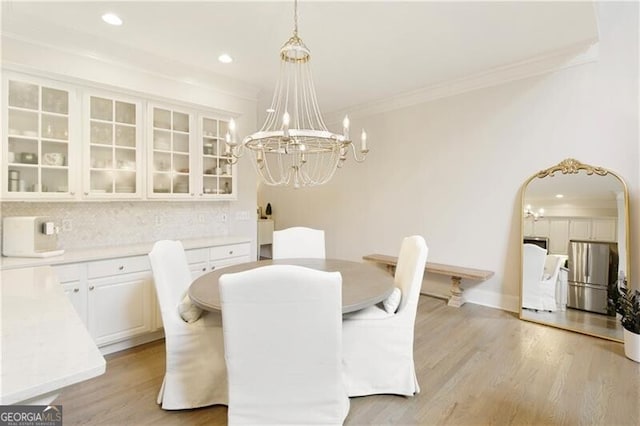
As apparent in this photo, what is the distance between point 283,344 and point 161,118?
9.23 ft

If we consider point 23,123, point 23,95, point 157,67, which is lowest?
point 23,123

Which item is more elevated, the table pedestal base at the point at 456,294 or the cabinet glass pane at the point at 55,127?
the cabinet glass pane at the point at 55,127

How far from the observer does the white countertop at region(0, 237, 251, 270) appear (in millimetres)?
2283

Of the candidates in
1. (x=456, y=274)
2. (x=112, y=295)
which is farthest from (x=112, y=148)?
(x=456, y=274)

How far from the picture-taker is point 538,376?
7.58 ft

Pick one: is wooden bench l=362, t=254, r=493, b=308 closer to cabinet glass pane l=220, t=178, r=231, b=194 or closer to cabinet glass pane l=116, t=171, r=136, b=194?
cabinet glass pane l=220, t=178, r=231, b=194

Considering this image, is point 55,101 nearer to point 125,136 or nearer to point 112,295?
point 125,136

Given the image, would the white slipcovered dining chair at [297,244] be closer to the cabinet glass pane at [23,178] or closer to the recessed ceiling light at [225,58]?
the recessed ceiling light at [225,58]

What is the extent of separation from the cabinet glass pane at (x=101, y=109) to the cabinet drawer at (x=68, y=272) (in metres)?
1.34

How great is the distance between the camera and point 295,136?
199 centimetres

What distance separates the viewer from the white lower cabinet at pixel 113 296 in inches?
96.0

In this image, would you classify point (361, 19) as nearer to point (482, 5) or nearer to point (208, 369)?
point (482, 5)

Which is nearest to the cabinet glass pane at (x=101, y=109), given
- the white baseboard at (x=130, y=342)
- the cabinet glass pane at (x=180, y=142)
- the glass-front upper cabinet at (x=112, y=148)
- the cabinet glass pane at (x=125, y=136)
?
the glass-front upper cabinet at (x=112, y=148)

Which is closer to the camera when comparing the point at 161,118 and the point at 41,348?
the point at 41,348
